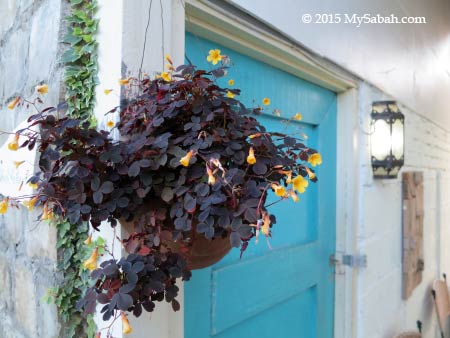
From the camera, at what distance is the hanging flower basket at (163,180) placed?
525 mm

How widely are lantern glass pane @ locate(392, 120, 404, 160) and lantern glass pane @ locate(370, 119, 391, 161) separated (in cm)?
4

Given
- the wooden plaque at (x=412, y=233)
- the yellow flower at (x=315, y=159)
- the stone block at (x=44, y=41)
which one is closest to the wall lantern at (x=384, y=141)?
the wooden plaque at (x=412, y=233)

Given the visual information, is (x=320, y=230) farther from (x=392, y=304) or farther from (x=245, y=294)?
(x=392, y=304)

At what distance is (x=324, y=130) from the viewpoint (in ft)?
5.46

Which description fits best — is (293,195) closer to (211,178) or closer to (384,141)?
(211,178)

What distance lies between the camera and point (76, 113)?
0.77 m

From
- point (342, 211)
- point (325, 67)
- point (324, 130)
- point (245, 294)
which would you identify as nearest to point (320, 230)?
point (342, 211)

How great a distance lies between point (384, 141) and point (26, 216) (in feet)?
5.58

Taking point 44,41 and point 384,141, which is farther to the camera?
point 384,141

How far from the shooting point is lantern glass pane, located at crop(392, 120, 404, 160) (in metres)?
1.86

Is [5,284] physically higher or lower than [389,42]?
lower

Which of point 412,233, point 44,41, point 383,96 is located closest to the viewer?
point 44,41

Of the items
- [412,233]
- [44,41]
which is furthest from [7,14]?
[412,233]

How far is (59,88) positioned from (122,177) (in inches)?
11.9
